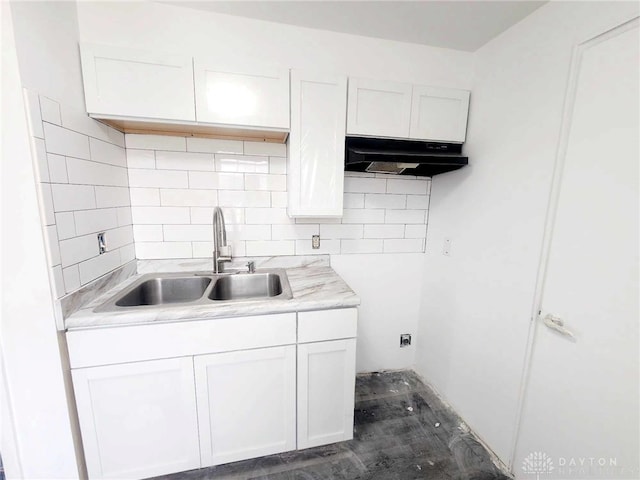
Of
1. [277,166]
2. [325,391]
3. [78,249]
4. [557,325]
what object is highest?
Result: [277,166]

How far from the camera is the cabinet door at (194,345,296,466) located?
1258 millimetres

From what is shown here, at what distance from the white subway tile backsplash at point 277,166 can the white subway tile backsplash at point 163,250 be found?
71cm

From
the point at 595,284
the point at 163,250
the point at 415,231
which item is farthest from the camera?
the point at 415,231

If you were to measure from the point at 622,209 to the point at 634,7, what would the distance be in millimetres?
658

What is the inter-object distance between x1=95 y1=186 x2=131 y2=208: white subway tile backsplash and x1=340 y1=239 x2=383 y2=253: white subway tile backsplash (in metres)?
1.34

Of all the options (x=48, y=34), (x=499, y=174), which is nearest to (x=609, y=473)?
(x=499, y=174)

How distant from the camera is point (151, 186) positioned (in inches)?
62.6

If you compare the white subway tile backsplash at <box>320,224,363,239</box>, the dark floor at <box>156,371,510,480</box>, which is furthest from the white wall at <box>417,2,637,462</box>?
→ the white subway tile backsplash at <box>320,224,363,239</box>

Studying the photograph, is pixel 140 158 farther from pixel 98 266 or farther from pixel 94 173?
pixel 98 266

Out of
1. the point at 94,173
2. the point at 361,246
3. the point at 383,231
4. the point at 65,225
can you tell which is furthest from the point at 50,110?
the point at 383,231

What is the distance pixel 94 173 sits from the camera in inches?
50.1

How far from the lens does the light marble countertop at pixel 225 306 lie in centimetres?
109

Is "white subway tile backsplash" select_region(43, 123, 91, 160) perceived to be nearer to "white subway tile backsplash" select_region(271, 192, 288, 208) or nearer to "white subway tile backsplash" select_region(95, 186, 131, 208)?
"white subway tile backsplash" select_region(95, 186, 131, 208)

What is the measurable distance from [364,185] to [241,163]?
2.72 ft
